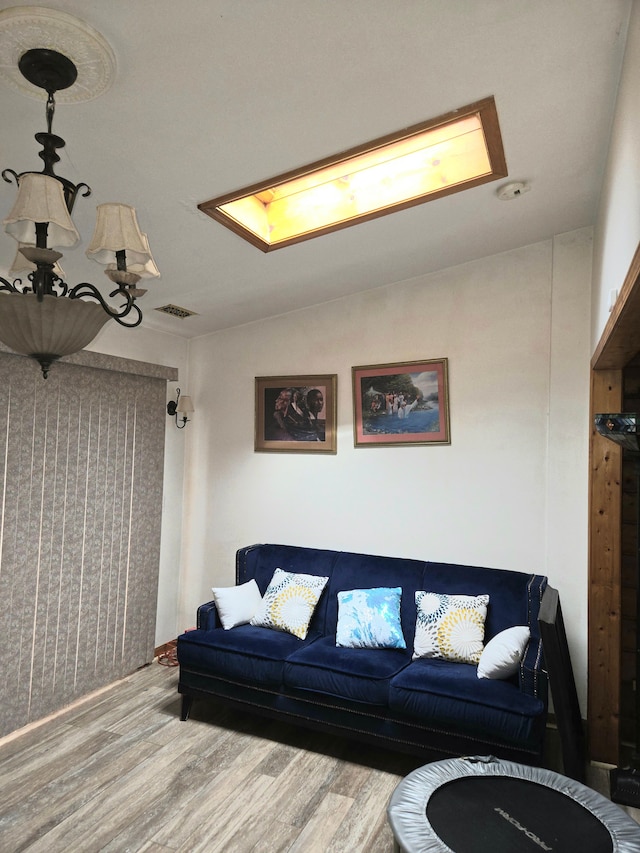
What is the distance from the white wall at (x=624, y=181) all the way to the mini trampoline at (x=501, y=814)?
1821 mm

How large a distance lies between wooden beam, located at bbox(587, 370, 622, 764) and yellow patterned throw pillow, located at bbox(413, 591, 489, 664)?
604mm

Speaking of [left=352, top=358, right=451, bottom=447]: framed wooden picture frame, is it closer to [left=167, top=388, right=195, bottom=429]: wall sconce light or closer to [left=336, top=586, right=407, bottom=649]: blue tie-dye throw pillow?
[left=336, top=586, right=407, bottom=649]: blue tie-dye throw pillow

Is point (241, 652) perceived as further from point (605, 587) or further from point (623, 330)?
point (623, 330)

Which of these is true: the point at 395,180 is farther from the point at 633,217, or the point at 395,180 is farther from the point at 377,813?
the point at 377,813

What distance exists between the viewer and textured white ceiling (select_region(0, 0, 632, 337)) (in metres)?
1.64

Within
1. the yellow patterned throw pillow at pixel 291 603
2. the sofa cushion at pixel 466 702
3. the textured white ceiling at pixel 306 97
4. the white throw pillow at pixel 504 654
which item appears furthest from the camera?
the yellow patterned throw pillow at pixel 291 603

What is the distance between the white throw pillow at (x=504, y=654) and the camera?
289 cm

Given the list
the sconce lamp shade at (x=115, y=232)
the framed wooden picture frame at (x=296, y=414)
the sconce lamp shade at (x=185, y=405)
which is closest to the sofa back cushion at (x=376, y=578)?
the framed wooden picture frame at (x=296, y=414)

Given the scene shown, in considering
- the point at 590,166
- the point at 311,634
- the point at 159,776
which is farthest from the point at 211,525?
the point at 590,166

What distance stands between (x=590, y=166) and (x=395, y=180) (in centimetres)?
90

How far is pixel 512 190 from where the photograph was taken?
2789 millimetres

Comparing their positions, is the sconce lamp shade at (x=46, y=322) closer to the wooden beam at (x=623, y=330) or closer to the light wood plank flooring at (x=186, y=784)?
the wooden beam at (x=623, y=330)

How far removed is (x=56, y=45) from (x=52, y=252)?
673mm

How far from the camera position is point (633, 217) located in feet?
5.37
